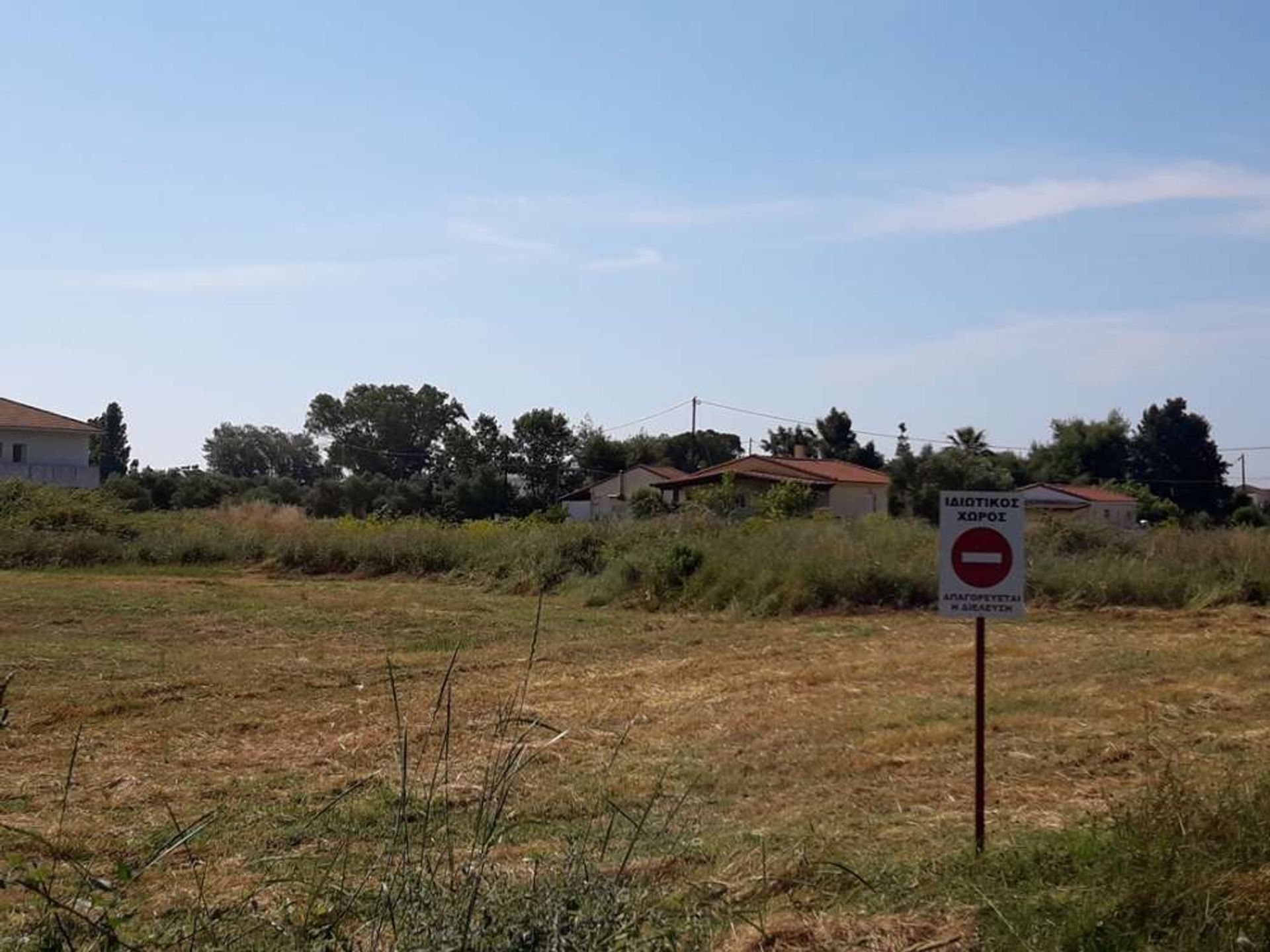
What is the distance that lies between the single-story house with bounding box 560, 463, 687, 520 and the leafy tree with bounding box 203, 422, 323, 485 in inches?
1473

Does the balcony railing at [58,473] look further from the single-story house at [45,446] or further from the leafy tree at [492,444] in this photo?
the leafy tree at [492,444]

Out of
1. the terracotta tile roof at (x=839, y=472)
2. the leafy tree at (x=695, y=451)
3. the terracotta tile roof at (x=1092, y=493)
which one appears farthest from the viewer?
the leafy tree at (x=695, y=451)

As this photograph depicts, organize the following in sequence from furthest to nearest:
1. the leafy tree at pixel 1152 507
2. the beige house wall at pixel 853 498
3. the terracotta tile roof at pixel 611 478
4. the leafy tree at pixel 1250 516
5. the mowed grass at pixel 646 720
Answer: the terracotta tile roof at pixel 611 478 < the beige house wall at pixel 853 498 < the leafy tree at pixel 1152 507 < the leafy tree at pixel 1250 516 < the mowed grass at pixel 646 720

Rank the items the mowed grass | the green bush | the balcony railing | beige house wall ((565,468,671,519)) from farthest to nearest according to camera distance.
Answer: beige house wall ((565,468,671,519)) < the balcony railing < the mowed grass < the green bush

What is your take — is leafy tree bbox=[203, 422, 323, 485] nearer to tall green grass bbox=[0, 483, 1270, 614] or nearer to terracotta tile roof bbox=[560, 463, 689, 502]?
terracotta tile roof bbox=[560, 463, 689, 502]

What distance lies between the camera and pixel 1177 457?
7038cm

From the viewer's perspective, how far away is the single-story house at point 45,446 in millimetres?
53344

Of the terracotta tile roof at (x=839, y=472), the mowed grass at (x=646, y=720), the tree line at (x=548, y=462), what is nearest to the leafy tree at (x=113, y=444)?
the tree line at (x=548, y=462)

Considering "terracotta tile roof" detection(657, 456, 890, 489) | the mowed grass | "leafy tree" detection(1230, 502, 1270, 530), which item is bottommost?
the mowed grass

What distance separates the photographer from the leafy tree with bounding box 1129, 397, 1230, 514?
228 feet

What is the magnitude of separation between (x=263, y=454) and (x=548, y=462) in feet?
132

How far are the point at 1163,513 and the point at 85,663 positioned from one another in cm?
5001

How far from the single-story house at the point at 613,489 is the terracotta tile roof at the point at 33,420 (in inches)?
805

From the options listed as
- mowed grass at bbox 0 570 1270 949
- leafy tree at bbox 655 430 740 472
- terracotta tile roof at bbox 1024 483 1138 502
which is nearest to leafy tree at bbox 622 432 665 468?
leafy tree at bbox 655 430 740 472
